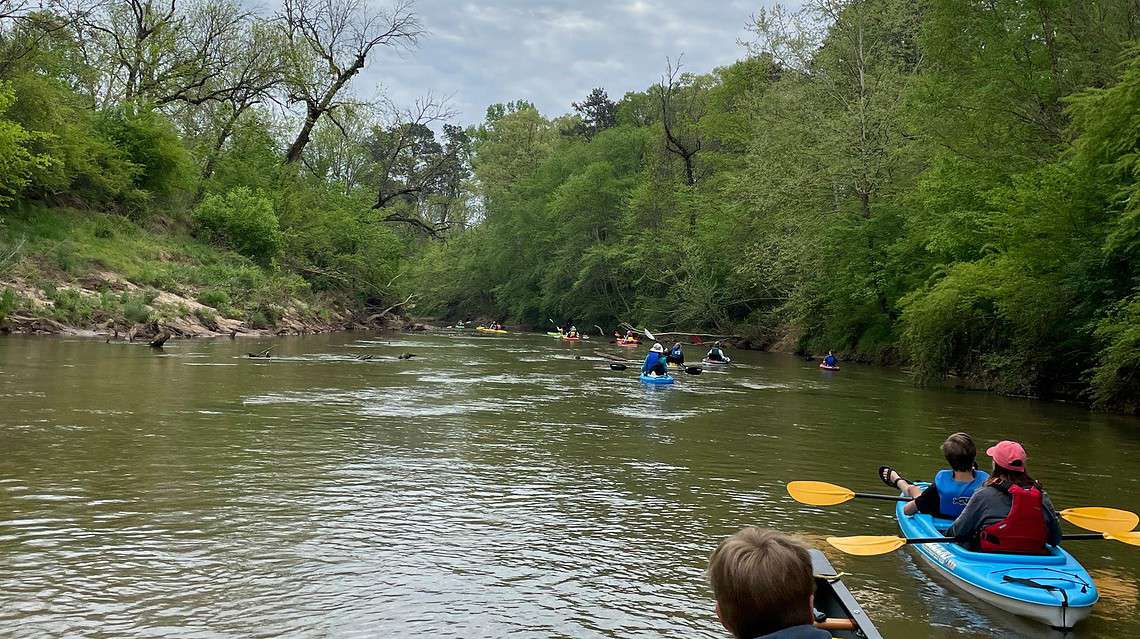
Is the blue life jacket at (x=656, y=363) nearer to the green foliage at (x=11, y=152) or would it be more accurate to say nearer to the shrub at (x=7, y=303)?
the green foliage at (x=11, y=152)

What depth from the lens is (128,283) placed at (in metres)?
29.5

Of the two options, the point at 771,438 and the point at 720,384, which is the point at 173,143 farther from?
the point at 771,438

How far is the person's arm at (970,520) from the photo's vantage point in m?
6.08

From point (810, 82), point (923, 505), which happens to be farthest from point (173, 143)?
point (923, 505)

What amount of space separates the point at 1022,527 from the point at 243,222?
38035mm

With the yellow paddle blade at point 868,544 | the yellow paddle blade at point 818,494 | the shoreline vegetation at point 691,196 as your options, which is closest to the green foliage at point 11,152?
the shoreline vegetation at point 691,196

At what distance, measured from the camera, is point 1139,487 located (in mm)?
9664

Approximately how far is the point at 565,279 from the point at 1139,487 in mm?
47144

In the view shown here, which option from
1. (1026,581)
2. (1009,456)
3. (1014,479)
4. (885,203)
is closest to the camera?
(1026,581)

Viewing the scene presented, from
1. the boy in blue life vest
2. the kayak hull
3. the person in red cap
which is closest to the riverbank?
the boy in blue life vest

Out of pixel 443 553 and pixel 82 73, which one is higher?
pixel 82 73

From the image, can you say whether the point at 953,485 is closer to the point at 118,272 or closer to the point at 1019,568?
the point at 1019,568

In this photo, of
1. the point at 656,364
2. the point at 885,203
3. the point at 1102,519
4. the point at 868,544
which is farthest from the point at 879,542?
the point at 885,203

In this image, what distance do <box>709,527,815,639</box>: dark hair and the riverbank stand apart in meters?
26.5
